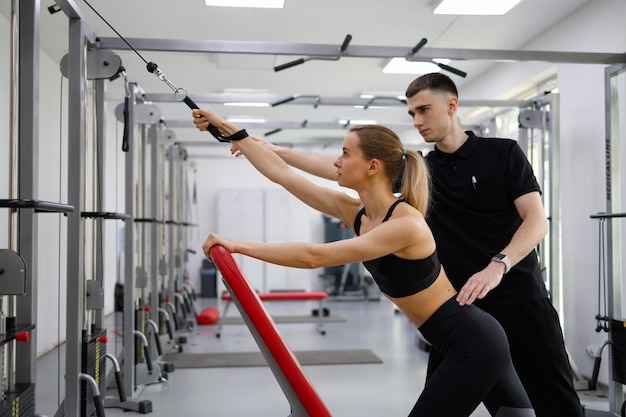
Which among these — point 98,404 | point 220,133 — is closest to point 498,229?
point 220,133

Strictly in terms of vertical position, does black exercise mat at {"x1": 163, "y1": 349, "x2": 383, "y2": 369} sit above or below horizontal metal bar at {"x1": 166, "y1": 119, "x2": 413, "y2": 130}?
below

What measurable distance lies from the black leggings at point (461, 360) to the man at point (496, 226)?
35cm

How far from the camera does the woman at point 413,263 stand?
1.60 meters

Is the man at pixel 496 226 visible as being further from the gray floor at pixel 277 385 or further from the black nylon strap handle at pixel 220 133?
the gray floor at pixel 277 385

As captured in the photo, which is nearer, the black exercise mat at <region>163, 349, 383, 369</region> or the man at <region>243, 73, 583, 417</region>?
the man at <region>243, 73, 583, 417</region>

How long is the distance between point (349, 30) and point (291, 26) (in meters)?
0.52

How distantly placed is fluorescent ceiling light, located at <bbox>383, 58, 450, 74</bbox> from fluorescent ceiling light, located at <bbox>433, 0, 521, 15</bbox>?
1.33 m

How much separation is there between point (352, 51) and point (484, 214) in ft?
5.02

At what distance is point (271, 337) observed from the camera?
1412mm

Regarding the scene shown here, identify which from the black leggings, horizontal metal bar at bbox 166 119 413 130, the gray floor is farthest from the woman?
horizontal metal bar at bbox 166 119 413 130

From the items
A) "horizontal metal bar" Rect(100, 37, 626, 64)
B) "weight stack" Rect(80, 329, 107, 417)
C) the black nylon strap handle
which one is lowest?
"weight stack" Rect(80, 329, 107, 417)

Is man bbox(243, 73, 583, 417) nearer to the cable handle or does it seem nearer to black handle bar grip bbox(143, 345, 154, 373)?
the cable handle

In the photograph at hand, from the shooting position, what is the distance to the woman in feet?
5.26

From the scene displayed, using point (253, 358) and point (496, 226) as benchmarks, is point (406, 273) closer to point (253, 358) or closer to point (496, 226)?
point (496, 226)
